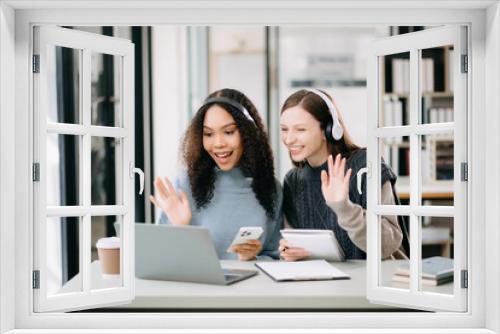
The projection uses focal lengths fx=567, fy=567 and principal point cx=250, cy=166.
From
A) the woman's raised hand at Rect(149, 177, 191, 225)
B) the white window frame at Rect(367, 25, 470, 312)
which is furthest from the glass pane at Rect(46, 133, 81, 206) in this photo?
the white window frame at Rect(367, 25, 470, 312)

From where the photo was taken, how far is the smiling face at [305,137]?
9.91 ft

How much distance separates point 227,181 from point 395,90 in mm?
2257

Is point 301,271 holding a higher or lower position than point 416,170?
lower

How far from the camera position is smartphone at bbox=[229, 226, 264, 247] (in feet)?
9.51

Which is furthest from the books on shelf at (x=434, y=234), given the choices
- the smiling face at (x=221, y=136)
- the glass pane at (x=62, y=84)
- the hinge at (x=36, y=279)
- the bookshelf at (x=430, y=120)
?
the hinge at (x=36, y=279)

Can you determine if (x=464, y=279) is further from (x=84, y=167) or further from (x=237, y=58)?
(x=237, y=58)

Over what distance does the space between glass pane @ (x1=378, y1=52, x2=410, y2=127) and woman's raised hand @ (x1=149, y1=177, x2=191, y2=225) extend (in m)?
2.16

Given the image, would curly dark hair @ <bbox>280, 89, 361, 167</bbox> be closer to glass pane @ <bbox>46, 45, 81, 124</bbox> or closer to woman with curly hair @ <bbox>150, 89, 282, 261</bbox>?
woman with curly hair @ <bbox>150, 89, 282, 261</bbox>

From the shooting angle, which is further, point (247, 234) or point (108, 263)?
point (247, 234)

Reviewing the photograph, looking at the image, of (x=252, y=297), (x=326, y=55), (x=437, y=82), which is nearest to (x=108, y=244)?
(x=252, y=297)

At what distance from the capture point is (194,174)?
310cm

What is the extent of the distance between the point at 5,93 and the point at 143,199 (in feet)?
8.78

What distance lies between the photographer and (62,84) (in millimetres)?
3281
